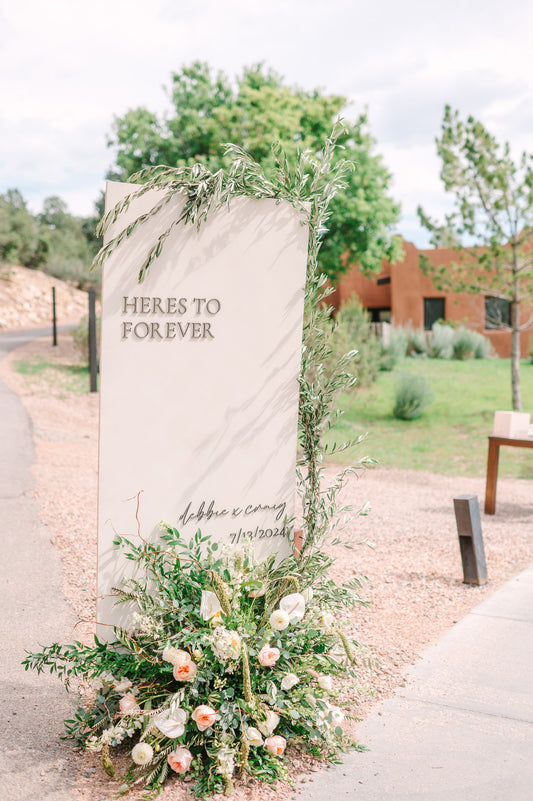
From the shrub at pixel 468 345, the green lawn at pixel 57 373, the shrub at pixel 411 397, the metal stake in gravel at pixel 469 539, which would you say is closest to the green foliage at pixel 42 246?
the green lawn at pixel 57 373

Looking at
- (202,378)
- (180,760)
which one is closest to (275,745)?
(180,760)

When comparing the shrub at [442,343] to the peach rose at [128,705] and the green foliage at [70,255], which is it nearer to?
the green foliage at [70,255]

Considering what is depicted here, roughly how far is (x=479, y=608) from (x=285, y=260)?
3.04 m

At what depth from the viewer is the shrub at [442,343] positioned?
2766cm

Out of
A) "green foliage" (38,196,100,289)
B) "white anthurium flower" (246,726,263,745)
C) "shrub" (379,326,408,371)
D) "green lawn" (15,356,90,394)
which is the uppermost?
"green foliage" (38,196,100,289)

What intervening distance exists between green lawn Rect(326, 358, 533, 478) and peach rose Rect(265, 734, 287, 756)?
817 centimetres

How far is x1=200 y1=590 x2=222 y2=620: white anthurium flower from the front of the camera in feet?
9.96

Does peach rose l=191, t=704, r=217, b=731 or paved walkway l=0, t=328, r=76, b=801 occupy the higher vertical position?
peach rose l=191, t=704, r=217, b=731

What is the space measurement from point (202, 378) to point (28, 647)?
2110 millimetres

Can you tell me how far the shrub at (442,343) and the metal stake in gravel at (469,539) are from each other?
22.4 m

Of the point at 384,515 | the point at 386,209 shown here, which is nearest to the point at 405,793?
the point at 384,515

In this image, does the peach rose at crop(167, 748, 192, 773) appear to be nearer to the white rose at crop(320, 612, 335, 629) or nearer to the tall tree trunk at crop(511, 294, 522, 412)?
A: the white rose at crop(320, 612, 335, 629)

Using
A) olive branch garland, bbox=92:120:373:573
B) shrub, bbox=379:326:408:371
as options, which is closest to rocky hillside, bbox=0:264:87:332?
shrub, bbox=379:326:408:371

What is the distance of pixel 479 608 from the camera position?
516cm
